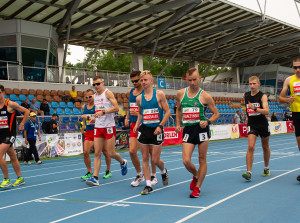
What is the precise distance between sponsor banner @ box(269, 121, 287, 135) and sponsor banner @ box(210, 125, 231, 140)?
17.6ft

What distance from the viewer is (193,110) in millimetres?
6516

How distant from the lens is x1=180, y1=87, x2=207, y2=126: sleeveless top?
650 centimetres

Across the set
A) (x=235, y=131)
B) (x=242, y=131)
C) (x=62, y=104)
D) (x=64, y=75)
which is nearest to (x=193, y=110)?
(x=62, y=104)

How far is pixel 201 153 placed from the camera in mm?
6461

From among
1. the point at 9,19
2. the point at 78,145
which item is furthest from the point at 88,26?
the point at 78,145

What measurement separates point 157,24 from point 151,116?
25.2 meters

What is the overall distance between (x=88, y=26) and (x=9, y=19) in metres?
5.42

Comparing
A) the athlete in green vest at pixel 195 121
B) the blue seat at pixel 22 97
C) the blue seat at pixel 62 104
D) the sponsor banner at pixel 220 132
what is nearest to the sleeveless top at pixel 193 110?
the athlete in green vest at pixel 195 121

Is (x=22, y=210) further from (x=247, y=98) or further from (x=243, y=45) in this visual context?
(x=243, y=45)

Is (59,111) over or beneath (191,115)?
over

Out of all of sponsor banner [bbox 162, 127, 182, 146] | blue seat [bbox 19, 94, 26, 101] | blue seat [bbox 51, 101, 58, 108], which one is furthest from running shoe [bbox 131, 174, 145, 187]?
blue seat [bbox 51, 101, 58, 108]

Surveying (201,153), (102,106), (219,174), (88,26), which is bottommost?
(219,174)

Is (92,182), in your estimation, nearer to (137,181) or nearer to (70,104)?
(137,181)

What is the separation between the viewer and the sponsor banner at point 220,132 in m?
24.9
